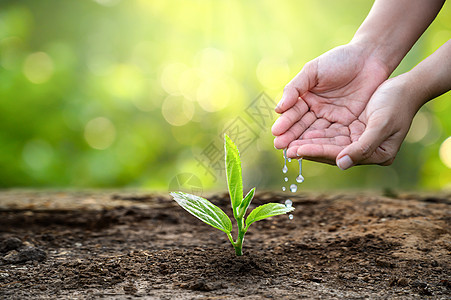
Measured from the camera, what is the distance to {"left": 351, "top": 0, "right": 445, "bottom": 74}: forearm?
1.93 meters

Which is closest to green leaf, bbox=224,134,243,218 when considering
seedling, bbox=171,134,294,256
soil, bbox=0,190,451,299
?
seedling, bbox=171,134,294,256

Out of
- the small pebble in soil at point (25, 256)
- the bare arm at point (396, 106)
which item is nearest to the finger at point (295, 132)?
the bare arm at point (396, 106)

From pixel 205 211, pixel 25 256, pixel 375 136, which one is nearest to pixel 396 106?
pixel 375 136

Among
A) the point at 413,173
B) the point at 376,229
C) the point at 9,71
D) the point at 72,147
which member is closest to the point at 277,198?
the point at 376,229

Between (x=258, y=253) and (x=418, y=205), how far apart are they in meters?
1.04

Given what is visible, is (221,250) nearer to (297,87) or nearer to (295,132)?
(295,132)

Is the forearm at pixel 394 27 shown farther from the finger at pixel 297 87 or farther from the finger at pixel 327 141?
the finger at pixel 327 141

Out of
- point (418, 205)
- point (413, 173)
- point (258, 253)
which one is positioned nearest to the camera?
point (258, 253)

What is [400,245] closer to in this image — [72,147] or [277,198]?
[277,198]

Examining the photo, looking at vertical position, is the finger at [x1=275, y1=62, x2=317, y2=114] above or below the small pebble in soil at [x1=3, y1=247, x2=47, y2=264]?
above

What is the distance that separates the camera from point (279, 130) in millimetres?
1796

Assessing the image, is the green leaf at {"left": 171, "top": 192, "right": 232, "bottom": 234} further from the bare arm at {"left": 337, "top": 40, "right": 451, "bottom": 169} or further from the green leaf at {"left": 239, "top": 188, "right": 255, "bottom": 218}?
the bare arm at {"left": 337, "top": 40, "right": 451, "bottom": 169}

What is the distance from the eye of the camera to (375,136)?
1.48 meters

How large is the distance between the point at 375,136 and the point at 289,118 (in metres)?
0.43
